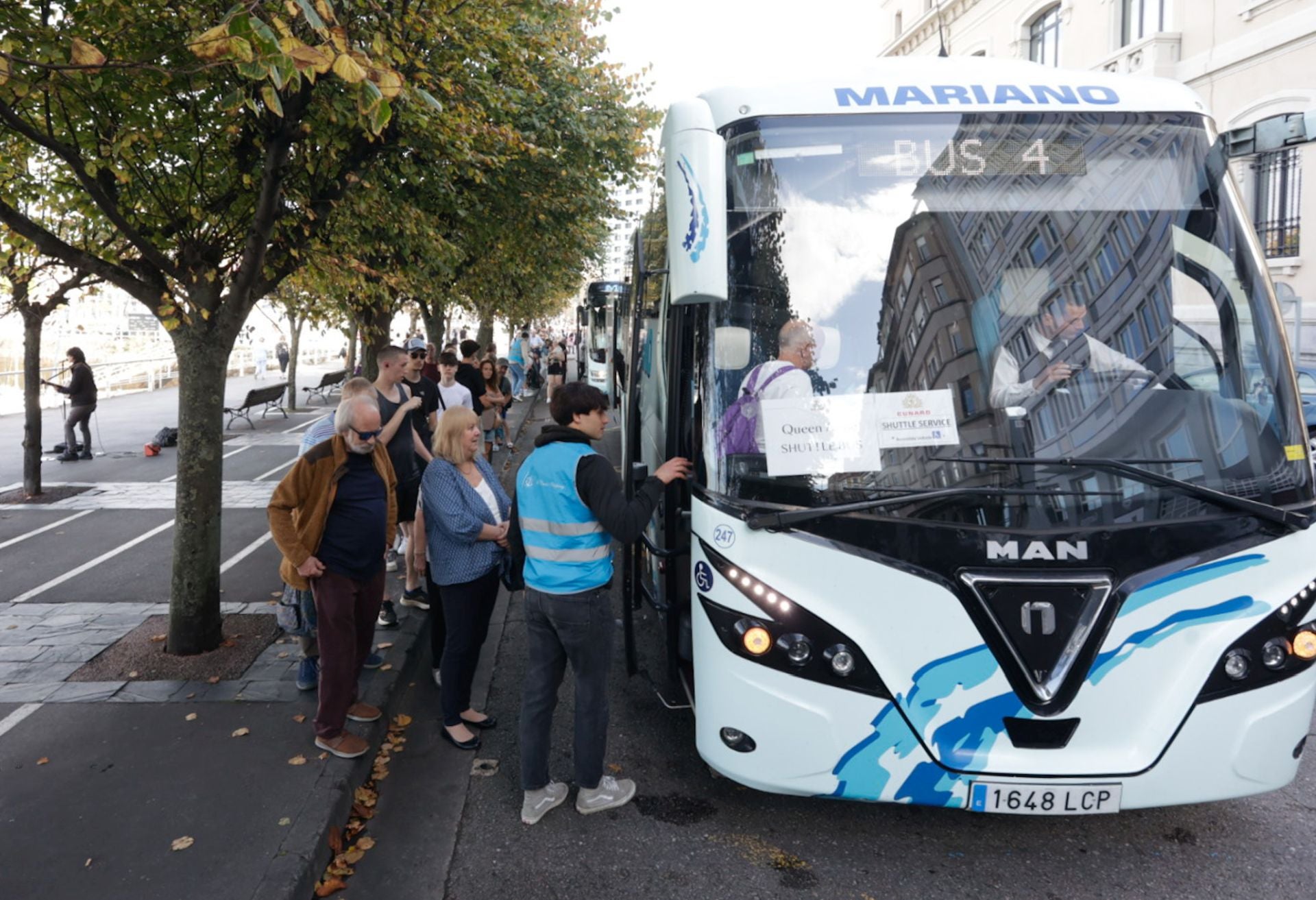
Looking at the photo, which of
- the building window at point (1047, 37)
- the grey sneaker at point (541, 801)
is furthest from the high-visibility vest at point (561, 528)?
the building window at point (1047, 37)

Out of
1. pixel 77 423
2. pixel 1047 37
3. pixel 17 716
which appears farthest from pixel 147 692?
pixel 1047 37

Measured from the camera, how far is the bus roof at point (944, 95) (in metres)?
3.82

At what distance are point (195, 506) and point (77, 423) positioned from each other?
11.2 meters

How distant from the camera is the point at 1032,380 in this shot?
3.56 m

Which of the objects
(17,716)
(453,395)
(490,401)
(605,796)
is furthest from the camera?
(490,401)

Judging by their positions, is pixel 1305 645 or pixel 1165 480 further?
pixel 1305 645

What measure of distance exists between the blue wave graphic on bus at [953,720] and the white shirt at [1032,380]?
0.83 metres

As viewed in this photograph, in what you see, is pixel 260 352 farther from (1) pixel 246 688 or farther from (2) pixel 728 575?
(2) pixel 728 575

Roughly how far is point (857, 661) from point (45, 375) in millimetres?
27847

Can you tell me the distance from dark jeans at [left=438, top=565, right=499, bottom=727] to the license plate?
247cm

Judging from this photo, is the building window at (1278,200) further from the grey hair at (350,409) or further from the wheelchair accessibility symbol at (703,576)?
the grey hair at (350,409)

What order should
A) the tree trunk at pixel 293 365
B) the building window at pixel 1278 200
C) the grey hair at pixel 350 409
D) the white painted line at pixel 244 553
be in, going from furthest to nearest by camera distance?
the tree trunk at pixel 293 365
the building window at pixel 1278 200
the white painted line at pixel 244 553
the grey hair at pixel 350 409

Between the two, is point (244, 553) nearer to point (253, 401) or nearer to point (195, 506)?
point (195, 506)

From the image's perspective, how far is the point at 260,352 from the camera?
119 feet
